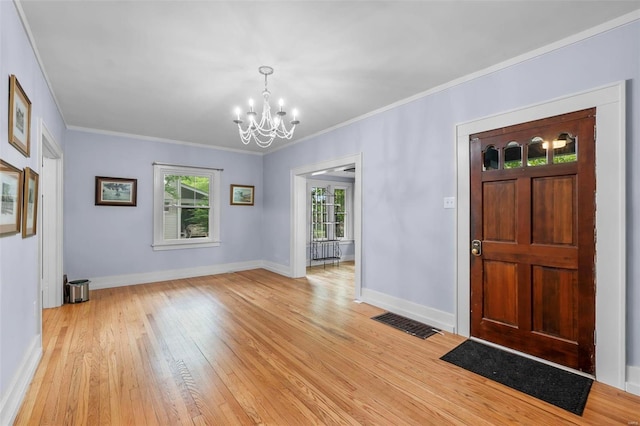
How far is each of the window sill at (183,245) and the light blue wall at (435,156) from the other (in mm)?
2962

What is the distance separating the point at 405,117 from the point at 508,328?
100 inches

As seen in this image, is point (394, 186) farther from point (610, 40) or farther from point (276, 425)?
point (276, 425)

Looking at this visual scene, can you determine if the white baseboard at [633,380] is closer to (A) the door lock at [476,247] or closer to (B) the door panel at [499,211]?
(B) the door panel at [499,211]

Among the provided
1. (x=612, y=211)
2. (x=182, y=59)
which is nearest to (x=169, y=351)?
(x=182, y=59)

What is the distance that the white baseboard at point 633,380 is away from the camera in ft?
7.03

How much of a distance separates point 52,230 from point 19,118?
2.77m

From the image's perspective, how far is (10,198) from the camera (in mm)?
1987

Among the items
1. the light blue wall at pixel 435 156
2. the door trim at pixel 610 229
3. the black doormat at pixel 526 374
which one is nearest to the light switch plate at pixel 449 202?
the light blue wall at pixel 435 156

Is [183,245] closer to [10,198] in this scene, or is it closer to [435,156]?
[10,198]

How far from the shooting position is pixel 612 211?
88.5 inches

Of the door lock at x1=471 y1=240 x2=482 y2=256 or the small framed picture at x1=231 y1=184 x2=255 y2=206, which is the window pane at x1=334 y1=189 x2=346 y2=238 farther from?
the door lock at x1=471 y1=240 x2=482 y2=256

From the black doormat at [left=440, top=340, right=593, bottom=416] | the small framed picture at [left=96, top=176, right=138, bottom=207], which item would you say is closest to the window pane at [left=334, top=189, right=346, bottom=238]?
the small framed picture at [left=96, top=176, right=138, bottom=207]

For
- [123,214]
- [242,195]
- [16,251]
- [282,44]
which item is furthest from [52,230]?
[282,44]

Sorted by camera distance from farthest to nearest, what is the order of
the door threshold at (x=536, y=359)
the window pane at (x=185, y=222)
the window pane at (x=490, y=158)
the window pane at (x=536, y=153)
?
1. the window pane at (x=185, y=222)
2. the window pane at (x=490, y=158)
3. the window pane at (x=536, y=153)
4. the door threshold at (x=536, y=359)
